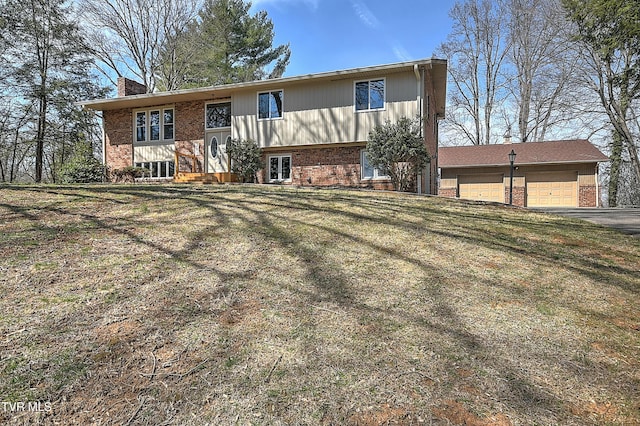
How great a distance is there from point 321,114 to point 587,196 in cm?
1424

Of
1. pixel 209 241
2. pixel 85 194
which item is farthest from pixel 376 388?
pixel 85 194

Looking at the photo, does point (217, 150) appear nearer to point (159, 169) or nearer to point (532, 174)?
point (159, 169)

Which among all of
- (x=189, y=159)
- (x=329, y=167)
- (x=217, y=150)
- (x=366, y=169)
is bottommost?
(x=366, y=169)

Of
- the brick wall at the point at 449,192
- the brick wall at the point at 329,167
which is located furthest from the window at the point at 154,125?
the brick wall at the point at 449,192

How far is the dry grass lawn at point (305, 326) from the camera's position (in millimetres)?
2117

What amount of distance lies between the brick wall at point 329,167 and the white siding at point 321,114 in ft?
1.74

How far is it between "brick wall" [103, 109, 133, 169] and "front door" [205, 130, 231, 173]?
4292mm

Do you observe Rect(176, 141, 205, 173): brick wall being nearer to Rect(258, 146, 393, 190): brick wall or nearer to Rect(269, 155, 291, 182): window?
Rect(269, 155, 291, 182): window

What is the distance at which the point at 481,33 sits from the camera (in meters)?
26.2

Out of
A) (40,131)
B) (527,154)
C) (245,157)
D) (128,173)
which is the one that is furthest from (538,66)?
(40,131)

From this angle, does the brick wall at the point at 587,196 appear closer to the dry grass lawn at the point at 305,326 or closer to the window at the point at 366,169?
the window at the point at 366,169

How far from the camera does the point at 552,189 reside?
1980 centimetres

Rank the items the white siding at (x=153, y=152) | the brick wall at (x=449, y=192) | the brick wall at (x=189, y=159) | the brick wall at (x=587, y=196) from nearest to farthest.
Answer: the brick wall at (x=189, y=159) < the white siding at (x=153, y=152) < the brick wall at (x=587, y=196) < the brick wall at (x=449, y=192)

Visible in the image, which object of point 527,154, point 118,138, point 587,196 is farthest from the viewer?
point 527,154
